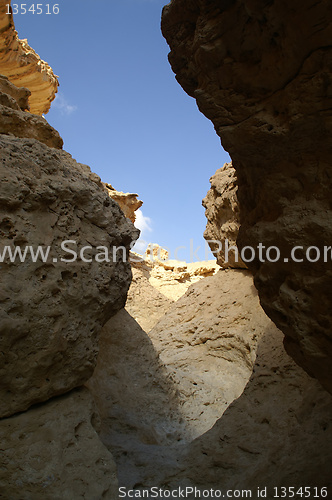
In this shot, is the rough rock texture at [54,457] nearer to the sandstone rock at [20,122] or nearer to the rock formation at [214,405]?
the rock formation at [214,405]

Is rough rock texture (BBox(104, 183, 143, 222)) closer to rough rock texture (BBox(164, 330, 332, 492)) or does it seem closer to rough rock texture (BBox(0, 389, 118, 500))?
rough rock texture (BBox(164, 330, 332, 492))

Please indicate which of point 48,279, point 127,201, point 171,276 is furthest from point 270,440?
point 171,276

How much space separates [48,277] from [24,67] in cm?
756

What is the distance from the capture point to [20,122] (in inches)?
142

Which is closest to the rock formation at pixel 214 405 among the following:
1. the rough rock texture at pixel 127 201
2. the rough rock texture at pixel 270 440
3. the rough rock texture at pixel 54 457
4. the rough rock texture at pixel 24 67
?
the rough rock texture at pixel 270 440

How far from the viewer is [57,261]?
8.73ft

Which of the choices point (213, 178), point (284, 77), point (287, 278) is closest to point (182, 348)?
point (213, 178)

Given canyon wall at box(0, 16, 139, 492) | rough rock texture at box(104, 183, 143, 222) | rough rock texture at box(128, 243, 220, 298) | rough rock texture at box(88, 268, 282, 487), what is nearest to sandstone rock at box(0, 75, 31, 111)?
canyon wall at box(0, 16, 139, 492)

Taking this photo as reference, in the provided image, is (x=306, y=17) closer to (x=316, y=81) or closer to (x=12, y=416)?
(x=316, y=81)

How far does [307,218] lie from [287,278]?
50 centimetres

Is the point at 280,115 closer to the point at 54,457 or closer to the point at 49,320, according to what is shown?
the point at 49,320

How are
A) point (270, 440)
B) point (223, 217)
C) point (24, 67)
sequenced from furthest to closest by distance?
point (24, 67) < point (223, 217) < point (270, 440)

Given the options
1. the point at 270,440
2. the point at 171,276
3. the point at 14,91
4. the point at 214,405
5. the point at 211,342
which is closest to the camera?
the point at 270,440

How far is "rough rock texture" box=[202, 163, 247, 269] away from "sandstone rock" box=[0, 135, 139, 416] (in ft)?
10.8
